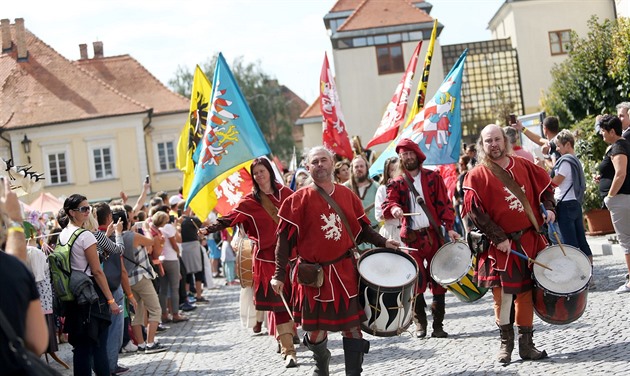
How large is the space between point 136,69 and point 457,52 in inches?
706

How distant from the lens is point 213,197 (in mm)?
13398

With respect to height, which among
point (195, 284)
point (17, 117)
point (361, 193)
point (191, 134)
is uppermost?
point (17, 117)

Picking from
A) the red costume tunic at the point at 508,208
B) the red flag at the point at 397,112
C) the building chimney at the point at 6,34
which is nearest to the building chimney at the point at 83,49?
the building chimney at the point at 6,34

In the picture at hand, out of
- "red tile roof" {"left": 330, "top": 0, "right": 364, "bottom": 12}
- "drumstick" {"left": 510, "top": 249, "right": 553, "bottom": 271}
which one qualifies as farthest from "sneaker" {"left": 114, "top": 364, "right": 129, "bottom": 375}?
"red tile roof" {"left": 330, "top": 0, "right": 364, "bottom": 12}

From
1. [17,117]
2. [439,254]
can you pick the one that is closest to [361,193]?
[439,254]

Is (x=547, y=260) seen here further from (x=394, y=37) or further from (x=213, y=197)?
(x=394, y=37)

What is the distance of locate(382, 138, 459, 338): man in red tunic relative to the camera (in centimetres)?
1064

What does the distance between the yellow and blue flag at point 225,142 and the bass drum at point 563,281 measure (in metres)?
5.59

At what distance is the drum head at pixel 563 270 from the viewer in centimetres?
816

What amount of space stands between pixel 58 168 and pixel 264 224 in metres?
45.1

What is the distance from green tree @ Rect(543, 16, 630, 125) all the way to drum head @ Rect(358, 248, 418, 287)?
608 inches

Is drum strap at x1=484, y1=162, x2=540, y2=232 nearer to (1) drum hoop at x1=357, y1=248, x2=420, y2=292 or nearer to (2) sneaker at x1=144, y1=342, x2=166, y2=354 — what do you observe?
(1) drum hoop at x1=357, y1=248, x2=420, y2=292

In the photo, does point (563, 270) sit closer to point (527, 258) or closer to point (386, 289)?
point (527, 258)

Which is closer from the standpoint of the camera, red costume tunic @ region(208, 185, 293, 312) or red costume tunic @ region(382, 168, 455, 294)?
red costume tunic @ region(208, 185, 293, 312)
